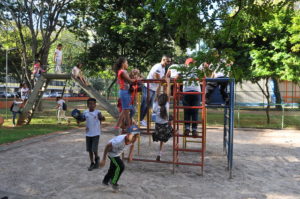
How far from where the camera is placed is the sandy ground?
4.52 meters

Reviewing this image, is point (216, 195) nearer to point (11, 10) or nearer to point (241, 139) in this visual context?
point (241, 139)

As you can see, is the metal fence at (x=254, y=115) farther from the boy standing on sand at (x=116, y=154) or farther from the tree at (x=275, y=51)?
the boy standing on sand at (x=116, y=154)

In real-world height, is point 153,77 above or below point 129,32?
below

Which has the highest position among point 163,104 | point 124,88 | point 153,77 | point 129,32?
point 129,32

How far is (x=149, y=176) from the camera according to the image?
552 cm

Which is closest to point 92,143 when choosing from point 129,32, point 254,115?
point 129,32

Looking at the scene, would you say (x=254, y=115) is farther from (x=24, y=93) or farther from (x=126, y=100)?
(x=126, y=100)

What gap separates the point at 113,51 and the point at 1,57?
15.4 metres

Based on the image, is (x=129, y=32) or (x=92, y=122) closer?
(x=92, y=122)

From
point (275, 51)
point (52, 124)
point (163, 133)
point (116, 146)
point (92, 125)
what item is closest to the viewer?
point (116, 146)

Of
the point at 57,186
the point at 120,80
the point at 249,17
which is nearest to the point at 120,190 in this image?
the point at 57,186

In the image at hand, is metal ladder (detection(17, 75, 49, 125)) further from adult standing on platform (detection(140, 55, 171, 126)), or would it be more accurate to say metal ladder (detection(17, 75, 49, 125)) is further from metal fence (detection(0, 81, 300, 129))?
adult standing on platform (detection(140, 55, 171, 126))

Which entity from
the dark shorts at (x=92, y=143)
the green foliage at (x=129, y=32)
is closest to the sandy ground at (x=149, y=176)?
the dark shorts at (x=92, y=143)

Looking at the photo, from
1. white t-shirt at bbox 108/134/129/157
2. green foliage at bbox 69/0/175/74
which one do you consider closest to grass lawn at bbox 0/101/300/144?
green foliage at bbox 69/0/175/74
